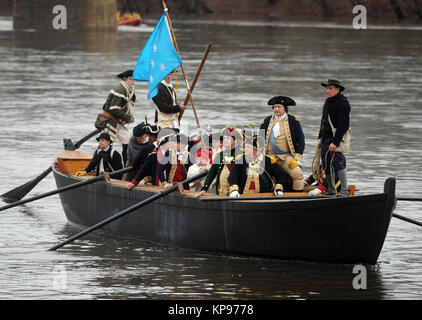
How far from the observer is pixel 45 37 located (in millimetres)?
62125

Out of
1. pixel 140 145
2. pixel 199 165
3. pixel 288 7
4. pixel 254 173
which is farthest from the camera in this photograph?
pixel 288 7

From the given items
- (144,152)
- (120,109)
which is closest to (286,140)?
(144,152)

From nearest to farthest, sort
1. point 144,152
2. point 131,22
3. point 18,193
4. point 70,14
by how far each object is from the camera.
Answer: point 144,152, point 18,193, point 70,14, point 131,22

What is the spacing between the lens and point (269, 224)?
1305 centimetres

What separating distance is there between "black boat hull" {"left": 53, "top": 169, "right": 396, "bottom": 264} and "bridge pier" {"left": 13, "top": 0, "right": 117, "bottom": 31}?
53.7 metres

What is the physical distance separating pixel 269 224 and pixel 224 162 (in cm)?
111

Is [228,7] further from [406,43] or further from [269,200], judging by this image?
[269,200]

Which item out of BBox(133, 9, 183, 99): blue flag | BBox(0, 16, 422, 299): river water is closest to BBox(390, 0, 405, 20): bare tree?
BBox(0, 16, 422, 299): river water

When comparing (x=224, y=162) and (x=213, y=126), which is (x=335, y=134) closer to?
(x=224, y=162)

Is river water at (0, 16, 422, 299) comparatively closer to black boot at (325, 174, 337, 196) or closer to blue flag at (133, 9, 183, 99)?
black boot at (325, 174, 337, 196)

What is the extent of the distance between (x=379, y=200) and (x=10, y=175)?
9.25 m

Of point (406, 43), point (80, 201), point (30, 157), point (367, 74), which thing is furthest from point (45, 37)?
point (80, 201)

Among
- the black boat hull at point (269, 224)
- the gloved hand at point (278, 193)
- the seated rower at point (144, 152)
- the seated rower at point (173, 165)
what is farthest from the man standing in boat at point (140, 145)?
the gloved hand at point (278, 193)

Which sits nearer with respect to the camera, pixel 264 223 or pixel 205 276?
pixel 264 223
